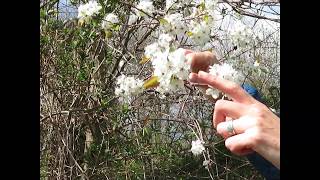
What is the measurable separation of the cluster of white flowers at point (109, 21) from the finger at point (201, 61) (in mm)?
1147

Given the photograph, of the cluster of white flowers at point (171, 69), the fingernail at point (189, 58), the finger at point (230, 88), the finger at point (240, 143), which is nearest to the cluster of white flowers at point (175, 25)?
the cluster of white flowers at point (171, 69)

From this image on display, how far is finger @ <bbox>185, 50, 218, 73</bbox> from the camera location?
1.16 metres

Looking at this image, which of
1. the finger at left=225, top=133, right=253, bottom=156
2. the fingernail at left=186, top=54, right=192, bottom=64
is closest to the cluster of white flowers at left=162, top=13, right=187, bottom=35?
the fingernail at left=186, top=54, right=192, bottom=64

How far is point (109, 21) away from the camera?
7.47 feet

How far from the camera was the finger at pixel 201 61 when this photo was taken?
3.82 feet

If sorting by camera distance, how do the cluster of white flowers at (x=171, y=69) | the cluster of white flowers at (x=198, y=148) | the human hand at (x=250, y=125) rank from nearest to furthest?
1. the human hand at (x=250, y=125)
2. the cluster of white flowers at (x=171, y=69)
3. the cluster of white flowers at (x=198, y=148)

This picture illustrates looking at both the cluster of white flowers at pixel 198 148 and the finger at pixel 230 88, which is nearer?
the finger at pixel 230 88

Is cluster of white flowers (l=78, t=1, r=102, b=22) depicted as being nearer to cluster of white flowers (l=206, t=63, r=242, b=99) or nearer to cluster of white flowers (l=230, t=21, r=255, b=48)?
cluster of white flowers (l=230, t=21, r=255, b=48)

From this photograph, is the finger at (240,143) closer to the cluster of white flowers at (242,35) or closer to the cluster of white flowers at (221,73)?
the cluster of white flowers at (221,73)

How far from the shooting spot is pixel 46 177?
3.00 metres

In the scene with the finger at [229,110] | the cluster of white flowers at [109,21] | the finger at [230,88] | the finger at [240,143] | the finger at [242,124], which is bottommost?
the finger at [240,143]

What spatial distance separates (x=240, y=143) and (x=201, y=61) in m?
0.35

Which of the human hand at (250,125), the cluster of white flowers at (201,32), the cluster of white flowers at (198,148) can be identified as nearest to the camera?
the human hand at (250,125)
